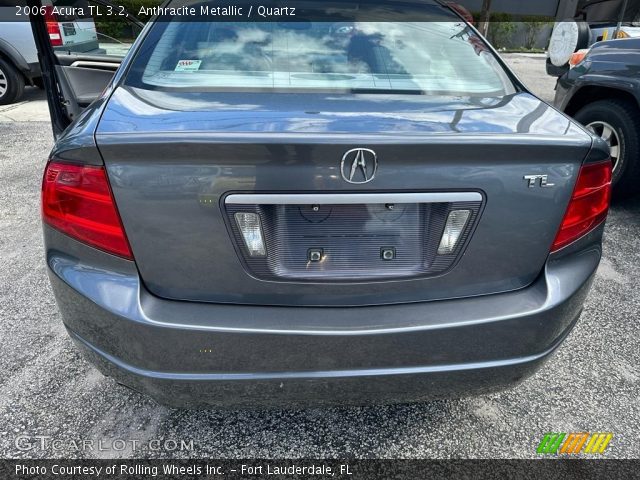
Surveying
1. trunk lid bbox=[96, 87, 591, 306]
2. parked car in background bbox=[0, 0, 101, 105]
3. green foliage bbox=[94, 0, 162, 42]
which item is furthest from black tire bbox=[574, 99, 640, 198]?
parked car in background bbox=[0, 0, 101, 105]

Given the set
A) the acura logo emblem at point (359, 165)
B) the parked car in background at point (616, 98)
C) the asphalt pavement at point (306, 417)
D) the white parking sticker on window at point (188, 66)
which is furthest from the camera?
the parked car in background at point (616, 98)

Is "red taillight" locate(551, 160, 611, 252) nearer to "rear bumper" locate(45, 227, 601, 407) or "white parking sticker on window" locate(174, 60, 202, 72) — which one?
"rear bumper" locate(45, 227, 601, 407)

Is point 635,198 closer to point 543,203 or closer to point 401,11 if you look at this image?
point 401,11

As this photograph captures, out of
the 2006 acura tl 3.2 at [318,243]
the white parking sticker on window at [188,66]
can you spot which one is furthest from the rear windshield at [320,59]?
the 2006 acura tl 3.2 at [318,243]

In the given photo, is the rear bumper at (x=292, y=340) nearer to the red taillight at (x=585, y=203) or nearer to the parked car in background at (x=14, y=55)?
the red taillight at (x=585, y=203)

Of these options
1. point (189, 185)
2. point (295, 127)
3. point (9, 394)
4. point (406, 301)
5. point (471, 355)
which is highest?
point (295, 127)

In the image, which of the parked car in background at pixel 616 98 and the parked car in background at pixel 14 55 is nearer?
the parked car in background at pixel 616 98

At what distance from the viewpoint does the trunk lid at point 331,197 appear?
1.28 metres

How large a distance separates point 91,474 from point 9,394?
24.9 inches

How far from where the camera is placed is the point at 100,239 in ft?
4.56

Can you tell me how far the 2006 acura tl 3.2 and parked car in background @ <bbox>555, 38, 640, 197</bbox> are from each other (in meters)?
2.63

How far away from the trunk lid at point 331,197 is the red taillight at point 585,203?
0.16 ft

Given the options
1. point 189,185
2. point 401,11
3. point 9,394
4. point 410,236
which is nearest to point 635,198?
point 401,11

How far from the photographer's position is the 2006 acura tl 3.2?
1294 mm
